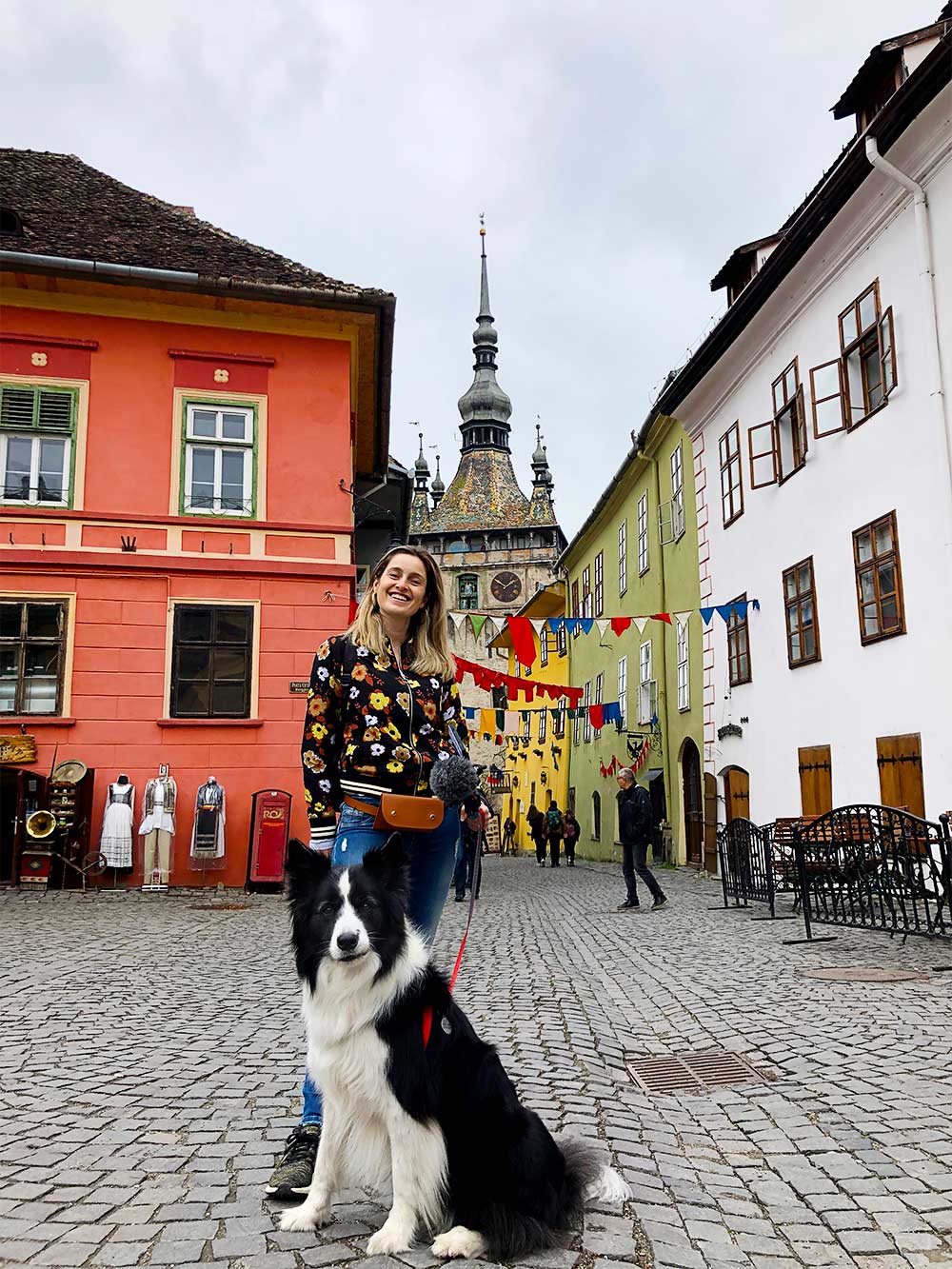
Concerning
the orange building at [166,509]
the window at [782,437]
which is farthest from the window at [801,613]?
the orange building at [166,509]

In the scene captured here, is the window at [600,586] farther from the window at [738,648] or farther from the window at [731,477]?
the window at [738,648]

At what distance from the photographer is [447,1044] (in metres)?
2.84

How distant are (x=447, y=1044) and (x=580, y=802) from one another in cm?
3521

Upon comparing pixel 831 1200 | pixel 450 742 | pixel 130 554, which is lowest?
pixel 831 1200

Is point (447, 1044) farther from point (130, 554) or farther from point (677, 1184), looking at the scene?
Answer: point (130, 554)

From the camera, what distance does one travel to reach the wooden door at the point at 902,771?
1279 cm

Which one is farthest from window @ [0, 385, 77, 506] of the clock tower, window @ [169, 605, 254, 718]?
the clock tower

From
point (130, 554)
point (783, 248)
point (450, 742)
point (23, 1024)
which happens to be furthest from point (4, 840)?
point (783, 248)

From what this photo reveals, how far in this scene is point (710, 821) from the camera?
2052 cm

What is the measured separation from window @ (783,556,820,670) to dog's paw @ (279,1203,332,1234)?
13.8m

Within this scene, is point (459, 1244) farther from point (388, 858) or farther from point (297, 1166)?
point (388, 858)

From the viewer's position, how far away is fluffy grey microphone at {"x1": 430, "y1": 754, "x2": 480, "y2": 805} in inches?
131

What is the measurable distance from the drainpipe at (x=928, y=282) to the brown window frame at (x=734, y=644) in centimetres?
650

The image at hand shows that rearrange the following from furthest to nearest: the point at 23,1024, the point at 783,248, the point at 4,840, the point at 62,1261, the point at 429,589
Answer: the point at 783,248 → the point at 4,840 → the point at 23,1024 → the point at 429,589 → the point at 62,1261
